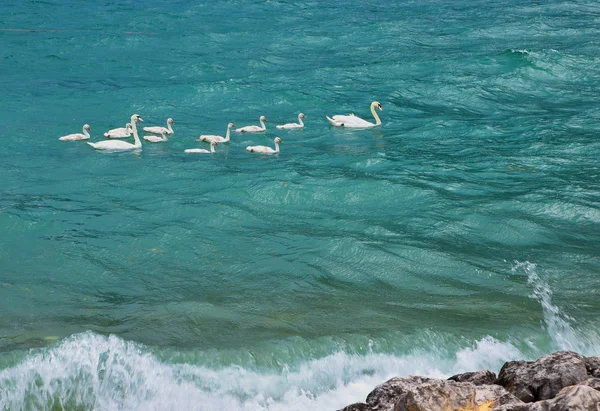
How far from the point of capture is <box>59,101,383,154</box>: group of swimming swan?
54.5 feet

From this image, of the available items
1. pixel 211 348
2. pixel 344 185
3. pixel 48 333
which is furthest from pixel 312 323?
pixel 344 185

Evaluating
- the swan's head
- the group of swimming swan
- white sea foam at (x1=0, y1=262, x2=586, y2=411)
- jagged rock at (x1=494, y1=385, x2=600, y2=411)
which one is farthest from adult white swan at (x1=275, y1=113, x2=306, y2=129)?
jagged rock at (x1=494, y1=385, x2=600, y2=411)

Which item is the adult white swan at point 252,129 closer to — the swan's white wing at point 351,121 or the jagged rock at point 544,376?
the swan's white wing at point 351,121

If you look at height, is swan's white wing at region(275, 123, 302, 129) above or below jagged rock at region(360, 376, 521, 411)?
below

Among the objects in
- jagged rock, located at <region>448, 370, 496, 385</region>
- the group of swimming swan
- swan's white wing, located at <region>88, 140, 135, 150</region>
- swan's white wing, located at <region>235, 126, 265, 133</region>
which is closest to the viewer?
jagged rock, located at <region>448, 370, 496, 385</region>

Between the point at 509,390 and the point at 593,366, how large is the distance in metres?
0.77

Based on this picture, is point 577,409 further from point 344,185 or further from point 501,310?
point 344,185

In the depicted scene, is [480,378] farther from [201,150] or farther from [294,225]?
[201,150]

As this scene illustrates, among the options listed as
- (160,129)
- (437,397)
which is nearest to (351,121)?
(160,129)

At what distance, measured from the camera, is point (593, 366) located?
276 inches

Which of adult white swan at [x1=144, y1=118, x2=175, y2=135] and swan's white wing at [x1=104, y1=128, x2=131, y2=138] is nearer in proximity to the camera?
swan's white wing at [x1=104, y1=128, x2=131, y2=138]

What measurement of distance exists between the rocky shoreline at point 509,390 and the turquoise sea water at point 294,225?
1499 millimetres

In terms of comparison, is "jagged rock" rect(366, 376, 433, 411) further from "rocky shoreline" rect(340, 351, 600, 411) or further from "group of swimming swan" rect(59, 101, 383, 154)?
"group of swimming swan" rect(59, 101, 383, 154)

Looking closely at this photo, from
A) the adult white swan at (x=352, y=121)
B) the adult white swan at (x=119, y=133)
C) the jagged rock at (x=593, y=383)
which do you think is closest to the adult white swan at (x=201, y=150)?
the adult white swan at (x=119, y=133)
